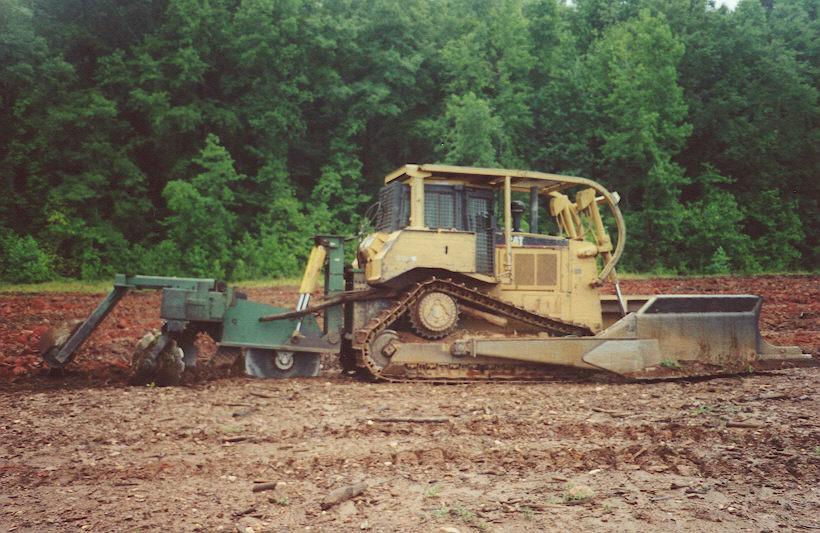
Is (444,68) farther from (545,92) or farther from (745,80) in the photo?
(745,80)

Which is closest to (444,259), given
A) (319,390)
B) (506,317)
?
(506,317)

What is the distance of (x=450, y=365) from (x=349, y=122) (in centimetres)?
2521

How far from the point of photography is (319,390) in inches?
345

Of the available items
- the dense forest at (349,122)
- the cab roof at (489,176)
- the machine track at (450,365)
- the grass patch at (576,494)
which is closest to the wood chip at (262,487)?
the grass patch at (576,494)

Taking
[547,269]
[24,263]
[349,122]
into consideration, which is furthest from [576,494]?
[349,122]

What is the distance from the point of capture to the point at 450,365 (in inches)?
366

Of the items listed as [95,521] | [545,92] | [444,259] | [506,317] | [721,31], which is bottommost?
[95,521]

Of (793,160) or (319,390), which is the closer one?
(319,390)

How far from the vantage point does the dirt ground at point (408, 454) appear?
4.33 meters

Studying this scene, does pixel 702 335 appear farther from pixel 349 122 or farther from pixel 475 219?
pixel 349 122

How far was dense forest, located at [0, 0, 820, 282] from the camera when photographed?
2853cm

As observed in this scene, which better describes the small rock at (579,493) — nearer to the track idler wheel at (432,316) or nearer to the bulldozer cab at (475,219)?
the track idler wheel at (432,316)

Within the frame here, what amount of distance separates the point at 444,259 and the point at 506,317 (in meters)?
1.16

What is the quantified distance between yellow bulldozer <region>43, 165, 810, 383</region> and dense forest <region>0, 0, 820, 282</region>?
1782cm
